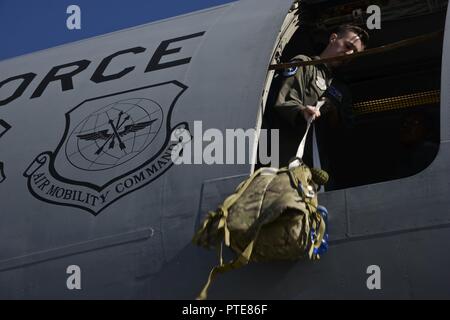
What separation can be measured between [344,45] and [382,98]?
73.7 inches

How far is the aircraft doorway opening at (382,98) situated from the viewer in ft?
24.5

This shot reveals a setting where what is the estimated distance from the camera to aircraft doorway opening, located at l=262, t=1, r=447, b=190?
7473 millimetres

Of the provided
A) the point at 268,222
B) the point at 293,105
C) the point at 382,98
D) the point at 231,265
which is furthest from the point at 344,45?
the point at 231,265

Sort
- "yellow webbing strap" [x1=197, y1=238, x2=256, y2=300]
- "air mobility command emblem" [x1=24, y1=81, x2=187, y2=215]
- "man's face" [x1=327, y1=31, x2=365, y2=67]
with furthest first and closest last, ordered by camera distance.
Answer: "man's face" [x1=327, y1=31, x2=365, y2=67], "air mobility command emblem" [x1=24, y1=81, x2=187, y2=215], "yellow webbing strap" [x1=197, y1=238, x2=256, y2=300]

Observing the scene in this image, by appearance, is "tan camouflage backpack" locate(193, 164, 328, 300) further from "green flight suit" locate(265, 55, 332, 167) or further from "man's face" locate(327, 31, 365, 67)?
"man's face" locate(327, 31, 365, 67)

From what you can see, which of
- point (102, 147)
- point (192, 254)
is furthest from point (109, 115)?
point (192, 254)

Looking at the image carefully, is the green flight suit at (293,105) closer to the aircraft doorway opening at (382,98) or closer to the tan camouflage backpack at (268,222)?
the aircraft doorway opening at (382,98)

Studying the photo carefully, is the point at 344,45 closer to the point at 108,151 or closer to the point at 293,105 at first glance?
the point at 293,105

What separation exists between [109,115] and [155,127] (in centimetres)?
48

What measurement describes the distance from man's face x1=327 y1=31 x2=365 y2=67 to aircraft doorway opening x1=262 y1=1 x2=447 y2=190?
27cm

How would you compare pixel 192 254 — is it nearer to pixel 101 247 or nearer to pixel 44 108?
pixel 101 247

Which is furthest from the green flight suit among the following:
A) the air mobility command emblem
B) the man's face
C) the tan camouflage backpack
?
the tan camouflage backpack

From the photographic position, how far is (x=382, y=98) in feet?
28.5

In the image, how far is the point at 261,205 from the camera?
5.26 metres
